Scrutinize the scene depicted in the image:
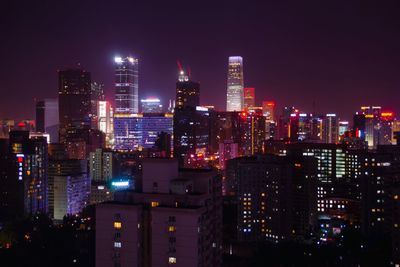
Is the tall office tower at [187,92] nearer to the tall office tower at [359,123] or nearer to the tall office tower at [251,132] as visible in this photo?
the tall office tower at [251,132]

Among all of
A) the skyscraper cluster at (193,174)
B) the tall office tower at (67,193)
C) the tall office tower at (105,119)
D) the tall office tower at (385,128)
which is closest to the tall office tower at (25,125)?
the skyscraper cluster at (193,174)

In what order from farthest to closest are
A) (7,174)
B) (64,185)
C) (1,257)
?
(64,185)
(7,174)
(1,257)

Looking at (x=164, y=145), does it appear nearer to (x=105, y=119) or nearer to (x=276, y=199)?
(x=105, y=119)

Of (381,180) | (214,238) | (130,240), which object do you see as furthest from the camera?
(381,180)

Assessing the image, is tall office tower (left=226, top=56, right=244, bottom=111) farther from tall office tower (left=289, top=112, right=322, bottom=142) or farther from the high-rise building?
the high-rise building

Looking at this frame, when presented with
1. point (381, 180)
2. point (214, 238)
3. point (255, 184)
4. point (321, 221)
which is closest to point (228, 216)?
point (255, 184)

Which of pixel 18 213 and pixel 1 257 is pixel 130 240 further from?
pixel 18 213

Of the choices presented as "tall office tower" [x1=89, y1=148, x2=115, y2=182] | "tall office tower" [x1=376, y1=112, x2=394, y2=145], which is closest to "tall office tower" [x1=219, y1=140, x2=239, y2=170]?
"tall office tower" [x1=89, y1=148, x2=115, y2=182]

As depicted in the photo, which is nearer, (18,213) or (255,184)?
(255,184)
